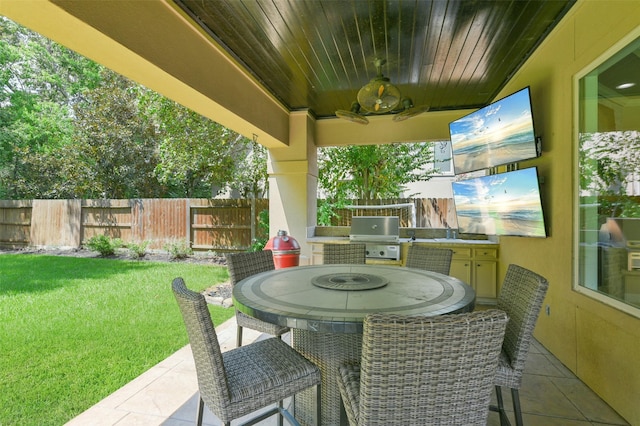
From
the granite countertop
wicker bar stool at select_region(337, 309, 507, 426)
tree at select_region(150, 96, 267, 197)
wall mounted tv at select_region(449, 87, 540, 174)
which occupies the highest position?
tree at select_region(150, 96, 267, 197)

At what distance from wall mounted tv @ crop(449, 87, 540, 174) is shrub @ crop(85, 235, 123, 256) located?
772cm

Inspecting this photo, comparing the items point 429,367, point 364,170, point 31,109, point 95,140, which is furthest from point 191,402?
point 31,109

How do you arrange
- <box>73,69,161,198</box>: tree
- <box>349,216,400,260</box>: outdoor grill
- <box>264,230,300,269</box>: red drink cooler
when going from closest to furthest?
<box>264,230,300,269</box>: red drink cooler
<box>349,216,400,260</box>: outdoor grill
<box>73,69,161,198</box>: tree

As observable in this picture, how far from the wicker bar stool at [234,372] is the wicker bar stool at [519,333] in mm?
940

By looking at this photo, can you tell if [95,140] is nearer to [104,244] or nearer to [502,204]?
[104,244]

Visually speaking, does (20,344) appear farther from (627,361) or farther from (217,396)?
(627,361)

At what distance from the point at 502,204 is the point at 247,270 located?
2.57 metres

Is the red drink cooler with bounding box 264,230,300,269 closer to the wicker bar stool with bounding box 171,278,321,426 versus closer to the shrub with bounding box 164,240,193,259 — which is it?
the wicker bar stool with bounding box 171,278,321,426

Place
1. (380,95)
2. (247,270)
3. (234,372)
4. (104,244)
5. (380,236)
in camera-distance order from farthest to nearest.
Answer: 1. (104,244)
2. (380,236)
3. (247,270)
4. (380,95)
5. (234,372)

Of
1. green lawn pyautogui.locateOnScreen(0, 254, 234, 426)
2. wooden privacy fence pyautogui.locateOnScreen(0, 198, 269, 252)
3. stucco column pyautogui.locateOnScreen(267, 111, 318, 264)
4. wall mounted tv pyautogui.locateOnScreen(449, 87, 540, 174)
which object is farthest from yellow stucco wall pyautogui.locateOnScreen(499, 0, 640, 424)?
wooden privacy fence pyautogui.locateOnScreen(0, 198, 269, 252)

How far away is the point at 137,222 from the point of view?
26.1 ft

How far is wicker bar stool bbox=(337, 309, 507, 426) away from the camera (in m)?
0.96

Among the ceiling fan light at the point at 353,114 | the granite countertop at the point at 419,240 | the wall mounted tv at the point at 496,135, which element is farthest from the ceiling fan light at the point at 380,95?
the granite countertop at the point at 419,240

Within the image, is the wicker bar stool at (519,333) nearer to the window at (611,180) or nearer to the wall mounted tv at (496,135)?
the window at (611,180)
